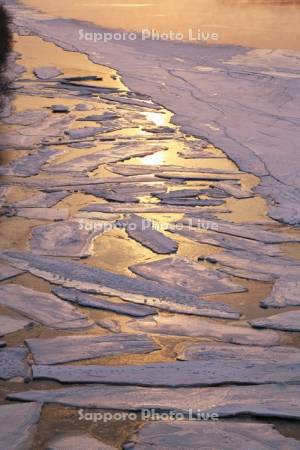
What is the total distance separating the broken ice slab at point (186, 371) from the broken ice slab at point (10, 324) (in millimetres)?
210

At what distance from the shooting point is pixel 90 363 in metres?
3.56

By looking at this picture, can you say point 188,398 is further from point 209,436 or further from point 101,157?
point 101,157

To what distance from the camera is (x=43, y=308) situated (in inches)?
161

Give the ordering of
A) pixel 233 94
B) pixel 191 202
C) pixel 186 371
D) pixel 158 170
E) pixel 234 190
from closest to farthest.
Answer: pixel 186 371
pixel 191 202
pixel 234 190
pixel 158 170
pixel 233 94

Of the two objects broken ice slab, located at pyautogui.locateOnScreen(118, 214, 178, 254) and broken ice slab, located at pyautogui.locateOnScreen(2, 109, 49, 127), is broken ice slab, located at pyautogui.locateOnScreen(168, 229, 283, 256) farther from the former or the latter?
broken ice slab, located at pyautogui.locateOnScreen(2, 109, 49, 127)

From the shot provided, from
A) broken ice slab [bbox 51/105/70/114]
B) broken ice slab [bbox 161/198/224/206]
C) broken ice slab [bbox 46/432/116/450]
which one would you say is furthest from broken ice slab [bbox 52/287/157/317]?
broken ice slab [bbox 51/105/70/114]

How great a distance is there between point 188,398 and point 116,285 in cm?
118

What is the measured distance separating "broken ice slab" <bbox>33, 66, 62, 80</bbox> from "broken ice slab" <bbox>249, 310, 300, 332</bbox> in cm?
801

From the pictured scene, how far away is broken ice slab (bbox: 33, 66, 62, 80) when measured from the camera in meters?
11.6

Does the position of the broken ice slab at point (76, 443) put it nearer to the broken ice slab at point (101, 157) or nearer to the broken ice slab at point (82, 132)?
the broken ice slab at point (101, 157)

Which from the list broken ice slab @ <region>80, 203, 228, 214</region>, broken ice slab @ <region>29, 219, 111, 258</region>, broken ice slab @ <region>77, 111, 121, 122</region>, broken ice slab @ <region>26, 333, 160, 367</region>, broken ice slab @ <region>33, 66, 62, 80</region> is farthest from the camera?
broken ice slab @ <region>33, 66, 62, 80</region>

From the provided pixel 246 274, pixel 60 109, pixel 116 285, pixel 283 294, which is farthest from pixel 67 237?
pixel 60 109

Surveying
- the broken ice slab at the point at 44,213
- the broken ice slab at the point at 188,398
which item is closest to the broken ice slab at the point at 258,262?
the broken ice slab at the point at 44,213

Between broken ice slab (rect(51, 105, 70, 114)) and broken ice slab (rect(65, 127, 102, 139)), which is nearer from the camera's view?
broken ice slab (rect(65, 127, 102, 139))
